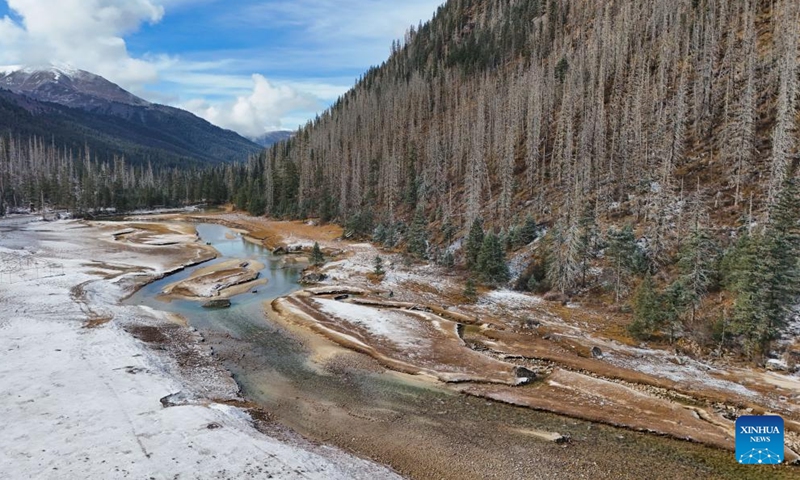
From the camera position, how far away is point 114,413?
20.2m

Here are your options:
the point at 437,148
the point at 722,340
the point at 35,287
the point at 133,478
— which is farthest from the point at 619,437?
the point at 437,148

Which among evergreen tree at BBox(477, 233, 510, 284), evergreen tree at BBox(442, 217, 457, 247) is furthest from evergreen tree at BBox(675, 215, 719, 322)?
evergreen tree at BBox(442, 217, 457, 247)

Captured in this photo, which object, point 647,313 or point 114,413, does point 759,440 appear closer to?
point 647,313

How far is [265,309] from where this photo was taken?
41.9 m

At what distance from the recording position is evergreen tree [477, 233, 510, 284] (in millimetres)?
50625

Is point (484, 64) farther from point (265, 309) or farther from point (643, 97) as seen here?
point (265, 309)

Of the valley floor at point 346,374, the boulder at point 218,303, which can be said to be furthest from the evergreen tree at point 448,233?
the boulder at point 218,303

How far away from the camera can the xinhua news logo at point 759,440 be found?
1474 cm

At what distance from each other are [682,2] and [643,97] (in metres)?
32.0

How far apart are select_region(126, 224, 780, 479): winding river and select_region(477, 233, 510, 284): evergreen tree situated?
23763mm

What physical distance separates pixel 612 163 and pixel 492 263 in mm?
30726

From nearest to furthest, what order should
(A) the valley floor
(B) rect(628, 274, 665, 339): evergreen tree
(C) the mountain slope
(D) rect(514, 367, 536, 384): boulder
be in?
(A) the valley floor
(D) rect(514, 367, 536, 384): boulder
(B) rect(628, 274, 665, 339): evergreen tree
(C) the mountain slope

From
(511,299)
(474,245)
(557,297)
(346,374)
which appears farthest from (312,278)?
(557,297)

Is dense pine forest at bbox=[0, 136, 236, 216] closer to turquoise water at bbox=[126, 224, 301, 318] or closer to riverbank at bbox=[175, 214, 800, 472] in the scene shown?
turquoise water at bbox=[126, 224, 301, 318]
